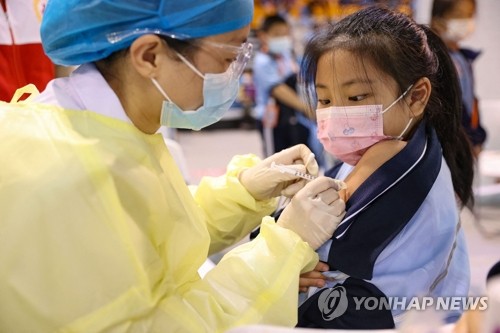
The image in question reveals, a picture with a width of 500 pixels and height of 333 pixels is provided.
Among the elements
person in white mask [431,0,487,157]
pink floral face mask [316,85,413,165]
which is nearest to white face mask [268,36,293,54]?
person in white mask [431,0,487,157]

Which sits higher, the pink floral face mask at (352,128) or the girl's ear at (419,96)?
the girl's ear at (419,96)

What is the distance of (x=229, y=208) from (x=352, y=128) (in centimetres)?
37

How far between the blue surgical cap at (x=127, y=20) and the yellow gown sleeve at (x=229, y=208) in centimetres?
50

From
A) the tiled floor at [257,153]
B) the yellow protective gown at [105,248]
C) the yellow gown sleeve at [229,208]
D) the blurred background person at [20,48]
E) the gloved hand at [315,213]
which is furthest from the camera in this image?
the tiled floor at [257,153]

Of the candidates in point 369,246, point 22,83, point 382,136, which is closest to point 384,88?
point 382,136

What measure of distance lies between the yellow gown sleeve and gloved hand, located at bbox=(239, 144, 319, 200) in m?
0.02

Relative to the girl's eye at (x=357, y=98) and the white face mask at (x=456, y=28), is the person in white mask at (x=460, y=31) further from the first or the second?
the girl's eye at (x=357, y=98)

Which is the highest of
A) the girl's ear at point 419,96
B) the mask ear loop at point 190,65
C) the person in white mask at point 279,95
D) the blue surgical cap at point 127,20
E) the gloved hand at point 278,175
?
the blue surgical cap at point 127,20

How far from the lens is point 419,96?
1.43 m

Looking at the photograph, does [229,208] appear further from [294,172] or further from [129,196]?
[129,196]

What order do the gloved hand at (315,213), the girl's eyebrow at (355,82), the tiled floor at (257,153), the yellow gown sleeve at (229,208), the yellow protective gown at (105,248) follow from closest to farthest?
the yellow protective gown at (105,248) < the gloved hand at (315,213) < the girl's eyebrow at (355,82) < the yellow gown sleeve at (229,208) < the tiled floor at (257,153)

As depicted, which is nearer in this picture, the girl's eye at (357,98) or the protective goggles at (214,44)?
the protective goggles at (214,44)

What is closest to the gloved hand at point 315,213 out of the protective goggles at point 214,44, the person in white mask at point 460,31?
the protective goggles at point 214,44

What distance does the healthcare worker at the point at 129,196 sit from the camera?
104cm
